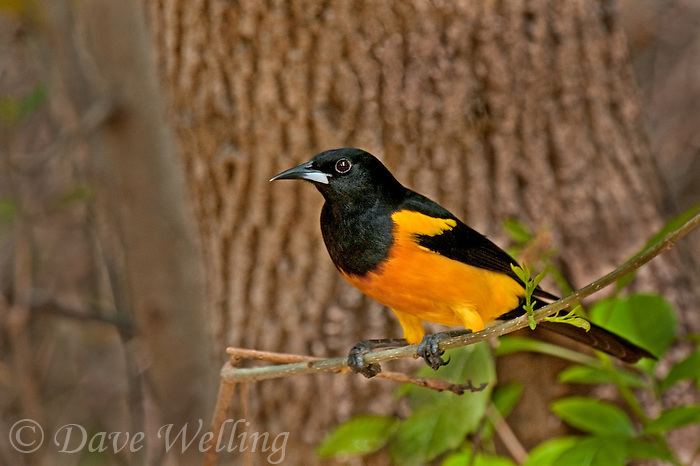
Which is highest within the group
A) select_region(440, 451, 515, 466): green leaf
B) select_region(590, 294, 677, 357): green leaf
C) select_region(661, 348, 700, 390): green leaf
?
select_region(590, 294, 677, 357): green leaf

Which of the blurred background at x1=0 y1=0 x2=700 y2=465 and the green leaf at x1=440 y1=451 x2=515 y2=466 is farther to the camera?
the blurred background at x1=0 y1=0 x2=700 y2=465

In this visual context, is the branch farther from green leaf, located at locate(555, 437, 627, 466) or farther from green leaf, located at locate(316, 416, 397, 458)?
green leaf, located at locate(316, 416, 397, 458)

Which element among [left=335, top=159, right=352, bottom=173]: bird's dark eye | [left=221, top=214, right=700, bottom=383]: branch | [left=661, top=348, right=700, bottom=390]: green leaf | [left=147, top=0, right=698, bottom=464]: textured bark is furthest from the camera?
[left=147, top=0, right=698, bottom=464]: textured bark

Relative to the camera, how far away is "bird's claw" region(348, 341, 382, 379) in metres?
2.36

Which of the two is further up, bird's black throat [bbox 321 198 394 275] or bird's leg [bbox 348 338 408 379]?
bird's black throat [bbox 321 198 394 275]

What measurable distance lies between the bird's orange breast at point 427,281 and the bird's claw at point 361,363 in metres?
0.15

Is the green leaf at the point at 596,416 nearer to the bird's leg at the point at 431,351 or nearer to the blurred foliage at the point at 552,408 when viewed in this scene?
the blurred foliage at the point at 552,408

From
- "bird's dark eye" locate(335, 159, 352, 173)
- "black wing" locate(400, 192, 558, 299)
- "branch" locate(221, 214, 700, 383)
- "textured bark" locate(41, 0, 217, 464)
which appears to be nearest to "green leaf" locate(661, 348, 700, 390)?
"black wing" locate(400, 192, 558, 299)

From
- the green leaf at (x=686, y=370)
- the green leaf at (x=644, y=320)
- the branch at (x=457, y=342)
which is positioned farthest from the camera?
the green leaf at (x=644, y=320)

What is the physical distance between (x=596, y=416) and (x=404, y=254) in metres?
0.93

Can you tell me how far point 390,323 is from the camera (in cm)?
360

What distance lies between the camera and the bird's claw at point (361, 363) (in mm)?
2363

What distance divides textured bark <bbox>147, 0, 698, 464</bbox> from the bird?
847mm

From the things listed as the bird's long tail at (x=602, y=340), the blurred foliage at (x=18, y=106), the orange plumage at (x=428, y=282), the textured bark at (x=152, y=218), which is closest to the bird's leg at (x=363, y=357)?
the orange plumage at (x=428, y=282)
